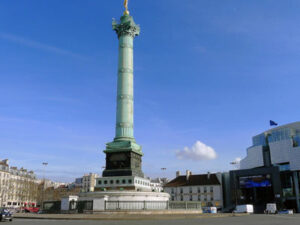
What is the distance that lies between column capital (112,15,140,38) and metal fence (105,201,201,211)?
27.1 metres

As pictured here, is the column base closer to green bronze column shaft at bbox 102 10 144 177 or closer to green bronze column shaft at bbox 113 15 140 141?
green bronze column shaft at bbox 102 10 144 177

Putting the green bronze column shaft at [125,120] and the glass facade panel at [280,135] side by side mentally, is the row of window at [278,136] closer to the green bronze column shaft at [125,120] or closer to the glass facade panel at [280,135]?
the glass facade panel at [280,135]

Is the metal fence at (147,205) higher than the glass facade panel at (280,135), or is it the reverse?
the glass facade panel at (280,135)

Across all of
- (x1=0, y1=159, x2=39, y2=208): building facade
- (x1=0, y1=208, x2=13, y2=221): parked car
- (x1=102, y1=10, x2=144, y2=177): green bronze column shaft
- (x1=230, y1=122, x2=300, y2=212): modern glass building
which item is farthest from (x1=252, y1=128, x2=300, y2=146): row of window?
(x1=0, y1=159, x2=39, y2=208): building facade

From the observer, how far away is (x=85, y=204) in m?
31.3

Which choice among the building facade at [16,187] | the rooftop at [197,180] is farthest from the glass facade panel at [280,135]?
the building facade at [16,187]

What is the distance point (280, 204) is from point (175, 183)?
91.5 feet

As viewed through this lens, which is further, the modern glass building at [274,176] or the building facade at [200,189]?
the building facade at [200,189]

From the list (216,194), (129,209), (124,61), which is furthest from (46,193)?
(129,209)

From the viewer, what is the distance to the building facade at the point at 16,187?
88.2 metres

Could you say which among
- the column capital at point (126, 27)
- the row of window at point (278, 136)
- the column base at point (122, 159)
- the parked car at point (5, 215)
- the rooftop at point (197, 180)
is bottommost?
the parked car at point (5, 215)

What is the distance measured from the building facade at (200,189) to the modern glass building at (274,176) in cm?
429

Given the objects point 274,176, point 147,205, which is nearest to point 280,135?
point 274,176

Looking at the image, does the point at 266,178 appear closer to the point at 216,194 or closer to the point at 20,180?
the point at 216,194
